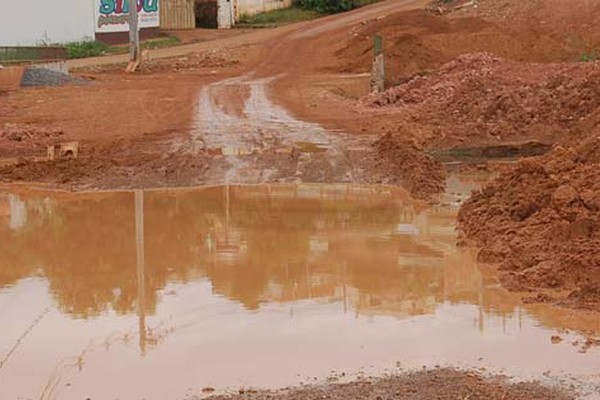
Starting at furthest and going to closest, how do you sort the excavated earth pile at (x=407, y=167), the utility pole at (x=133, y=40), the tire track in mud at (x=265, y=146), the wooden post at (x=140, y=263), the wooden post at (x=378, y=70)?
1. the utility pole at (x=133, y=40)
2. the wooden post at (x=378, y=70)
3. the tire track in mud at (x=265, y=146)
4. the excavated earth pile at (x=407, y=167)
5. the wooden post at (x=140, y=263)

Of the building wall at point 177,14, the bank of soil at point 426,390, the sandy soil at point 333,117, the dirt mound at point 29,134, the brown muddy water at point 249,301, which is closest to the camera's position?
the bank of soil at point 426,390

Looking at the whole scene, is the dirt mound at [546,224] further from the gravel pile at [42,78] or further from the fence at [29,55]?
the fence at [29,55]

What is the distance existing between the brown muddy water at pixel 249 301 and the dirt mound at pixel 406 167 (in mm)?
428

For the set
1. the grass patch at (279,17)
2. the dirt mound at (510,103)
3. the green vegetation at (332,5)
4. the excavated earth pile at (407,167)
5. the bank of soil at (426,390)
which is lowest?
the bank of soil at (426,390)

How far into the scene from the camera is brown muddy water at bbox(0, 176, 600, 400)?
10484mm

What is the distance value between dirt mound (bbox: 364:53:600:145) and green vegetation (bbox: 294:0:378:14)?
28.1m

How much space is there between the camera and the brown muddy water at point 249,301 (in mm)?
10484

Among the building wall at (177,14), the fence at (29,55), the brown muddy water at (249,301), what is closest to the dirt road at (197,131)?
the brown muddy water at (249,301)

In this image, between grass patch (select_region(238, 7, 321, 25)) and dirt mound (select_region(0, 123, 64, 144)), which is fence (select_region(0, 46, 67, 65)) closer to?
dirt mound (select_region(0, 123, 64, 144))

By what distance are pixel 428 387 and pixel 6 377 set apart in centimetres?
365

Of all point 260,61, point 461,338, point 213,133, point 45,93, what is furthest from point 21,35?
point 461,338

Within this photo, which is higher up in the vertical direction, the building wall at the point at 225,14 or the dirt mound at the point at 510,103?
the building wall at the point at 225,14

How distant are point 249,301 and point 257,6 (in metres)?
42.8

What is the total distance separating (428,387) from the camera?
9625 mm
